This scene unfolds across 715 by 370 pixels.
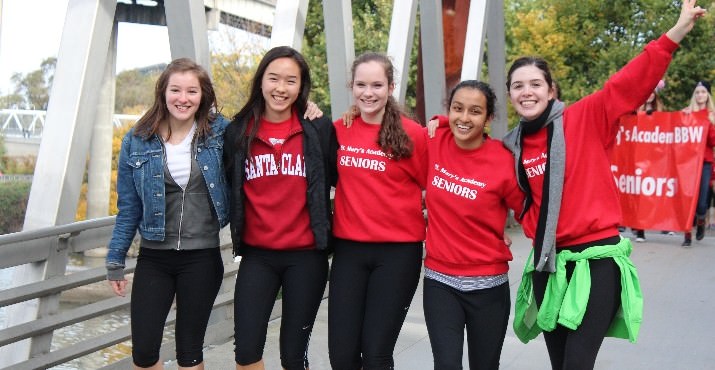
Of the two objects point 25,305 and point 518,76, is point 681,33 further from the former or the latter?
point 25,305

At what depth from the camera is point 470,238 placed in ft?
12.6

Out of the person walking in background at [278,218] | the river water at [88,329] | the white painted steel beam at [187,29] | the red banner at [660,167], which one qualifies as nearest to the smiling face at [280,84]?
the person walking in background at [278,218]

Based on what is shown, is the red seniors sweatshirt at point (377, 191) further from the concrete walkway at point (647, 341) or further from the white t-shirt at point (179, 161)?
the concrete walkway at point (647, 341)

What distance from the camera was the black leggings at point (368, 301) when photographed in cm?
399

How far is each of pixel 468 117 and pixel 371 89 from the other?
46 cm

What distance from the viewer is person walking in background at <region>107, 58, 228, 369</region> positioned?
388 cm

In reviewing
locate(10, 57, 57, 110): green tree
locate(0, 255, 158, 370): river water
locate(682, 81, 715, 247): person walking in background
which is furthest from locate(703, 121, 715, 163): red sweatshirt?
locate(10, 57, 57, 110): green tree

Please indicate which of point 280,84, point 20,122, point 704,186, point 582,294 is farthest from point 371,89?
point 20,122

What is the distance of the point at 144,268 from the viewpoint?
12.9 feet

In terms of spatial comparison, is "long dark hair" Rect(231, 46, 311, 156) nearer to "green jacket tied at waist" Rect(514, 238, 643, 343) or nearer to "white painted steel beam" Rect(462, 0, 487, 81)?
"green jacket tied at waist" Rect(514, 238, 643, 343)

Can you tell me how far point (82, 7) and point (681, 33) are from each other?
3242mm

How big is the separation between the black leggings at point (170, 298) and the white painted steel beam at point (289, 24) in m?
3.54

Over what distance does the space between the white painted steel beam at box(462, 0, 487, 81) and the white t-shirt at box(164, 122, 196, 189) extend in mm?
8033

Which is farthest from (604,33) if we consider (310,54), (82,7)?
(82,7)
